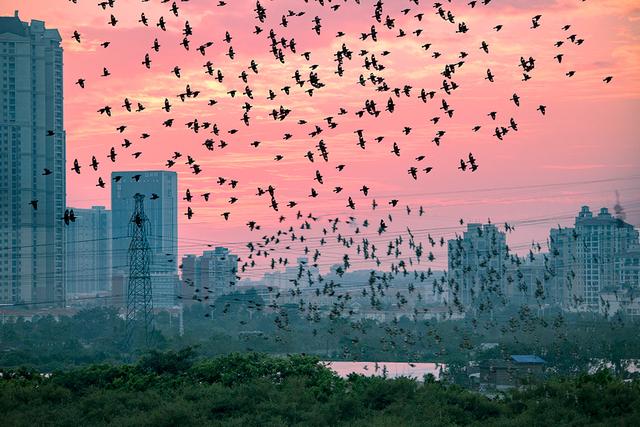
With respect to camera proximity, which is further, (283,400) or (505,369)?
(505,369)

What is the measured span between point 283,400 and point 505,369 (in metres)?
62.2

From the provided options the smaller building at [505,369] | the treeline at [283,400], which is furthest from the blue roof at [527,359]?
the treeline at [283,400]

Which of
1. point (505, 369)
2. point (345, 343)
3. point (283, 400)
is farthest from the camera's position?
point (345, 343)

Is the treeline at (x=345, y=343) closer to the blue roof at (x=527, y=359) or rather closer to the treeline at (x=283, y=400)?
the blue roof at (x=527, y=359)

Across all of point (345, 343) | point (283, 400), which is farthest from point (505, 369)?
point (283, 400)

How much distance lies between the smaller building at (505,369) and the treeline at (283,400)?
49053 mm

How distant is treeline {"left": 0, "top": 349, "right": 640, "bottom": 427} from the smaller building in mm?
49053

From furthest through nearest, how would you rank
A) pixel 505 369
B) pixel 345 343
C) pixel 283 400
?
pixel 345 343
pixel 505 369
pixel 283 400

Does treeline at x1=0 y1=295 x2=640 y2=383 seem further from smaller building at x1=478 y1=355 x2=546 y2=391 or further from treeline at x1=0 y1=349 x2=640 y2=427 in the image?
treeline at x1=0 y1=349 x2=640 y2=427

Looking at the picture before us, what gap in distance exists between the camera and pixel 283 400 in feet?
241

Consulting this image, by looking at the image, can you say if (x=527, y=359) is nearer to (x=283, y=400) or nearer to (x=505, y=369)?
(x=505, y=369)

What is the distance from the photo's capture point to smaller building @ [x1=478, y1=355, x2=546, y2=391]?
127438 millimetres

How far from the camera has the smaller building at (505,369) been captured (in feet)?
418

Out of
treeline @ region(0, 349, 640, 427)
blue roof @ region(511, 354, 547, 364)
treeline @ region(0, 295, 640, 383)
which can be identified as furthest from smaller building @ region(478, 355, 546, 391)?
treeline @ region(0, 349, 640, 427)
